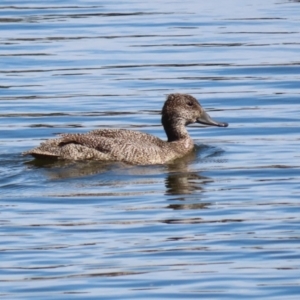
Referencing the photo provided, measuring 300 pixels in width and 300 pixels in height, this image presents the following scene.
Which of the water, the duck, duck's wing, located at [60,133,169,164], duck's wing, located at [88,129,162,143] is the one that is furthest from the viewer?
duck's wing, located at [88,129,162,143]

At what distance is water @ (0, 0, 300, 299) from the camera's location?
10.9 m

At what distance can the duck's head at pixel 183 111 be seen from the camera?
673 inches

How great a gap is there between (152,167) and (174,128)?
4.70 feet

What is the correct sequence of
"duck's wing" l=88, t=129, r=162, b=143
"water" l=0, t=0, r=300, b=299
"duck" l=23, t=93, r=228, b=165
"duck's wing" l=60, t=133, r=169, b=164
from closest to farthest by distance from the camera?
"water" l=0, t=0, r=300, b=299 → "duck" l=23, t=93, r=228, b=165 → "duck's wing" l=60, t=133, r=169, b=164 → "duck's wing" l=88, t=129, r=162, b=143

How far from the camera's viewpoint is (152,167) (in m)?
15.9

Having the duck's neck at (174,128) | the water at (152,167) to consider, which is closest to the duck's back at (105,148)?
the water at (152,167)

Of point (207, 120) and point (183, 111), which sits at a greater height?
point (183, 111)

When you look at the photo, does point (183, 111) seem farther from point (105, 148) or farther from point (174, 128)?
point (105, 148)

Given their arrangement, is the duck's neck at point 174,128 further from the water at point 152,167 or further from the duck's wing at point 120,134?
the duck's wing at point 120,134

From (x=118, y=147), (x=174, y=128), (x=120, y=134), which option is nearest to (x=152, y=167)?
(x=118, y=147)

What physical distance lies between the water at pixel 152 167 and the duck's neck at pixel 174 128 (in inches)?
13.0

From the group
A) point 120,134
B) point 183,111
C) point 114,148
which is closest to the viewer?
point 114,148

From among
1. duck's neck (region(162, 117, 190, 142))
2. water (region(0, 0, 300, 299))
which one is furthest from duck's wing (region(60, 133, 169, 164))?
duck's neck (region(162, 117, 190, 142))

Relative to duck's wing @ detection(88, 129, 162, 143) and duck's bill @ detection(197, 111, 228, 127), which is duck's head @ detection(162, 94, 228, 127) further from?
duck's wing @ detection(88, 129, 162, 143)
